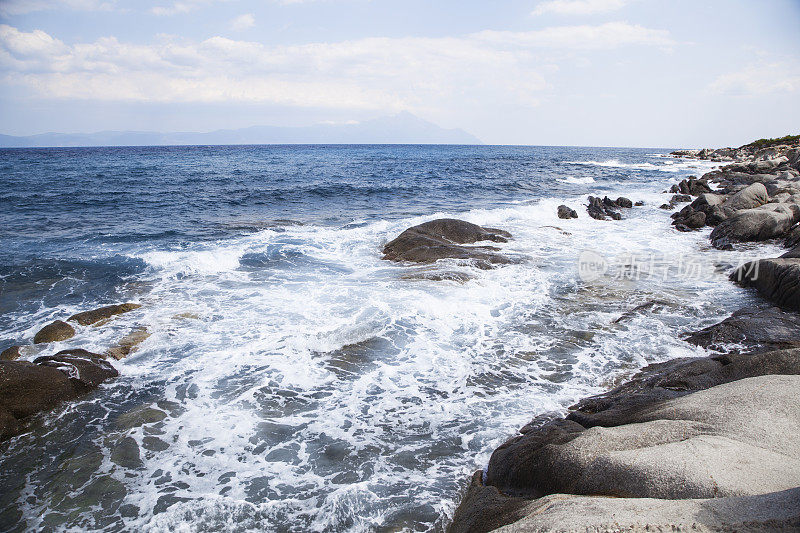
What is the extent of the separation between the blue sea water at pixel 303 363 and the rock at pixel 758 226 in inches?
57.6

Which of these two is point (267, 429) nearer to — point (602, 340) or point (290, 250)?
point (602, 340)

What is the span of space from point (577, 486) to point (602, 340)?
17.1ft

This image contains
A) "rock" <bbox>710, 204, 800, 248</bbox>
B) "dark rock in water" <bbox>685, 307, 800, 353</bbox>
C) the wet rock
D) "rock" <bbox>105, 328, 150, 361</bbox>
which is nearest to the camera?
the wet rock

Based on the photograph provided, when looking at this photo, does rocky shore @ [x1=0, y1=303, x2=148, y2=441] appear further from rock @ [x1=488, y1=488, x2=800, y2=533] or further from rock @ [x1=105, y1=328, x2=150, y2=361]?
rock @ [x1=488, y1=488, x2=800, y2=533]

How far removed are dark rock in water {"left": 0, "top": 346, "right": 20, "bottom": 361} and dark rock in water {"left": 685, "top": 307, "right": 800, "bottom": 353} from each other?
1229 cm

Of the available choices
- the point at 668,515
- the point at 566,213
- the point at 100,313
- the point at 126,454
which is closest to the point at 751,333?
the point at 668,515

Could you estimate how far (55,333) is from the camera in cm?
866

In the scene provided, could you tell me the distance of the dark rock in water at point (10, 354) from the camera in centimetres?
776

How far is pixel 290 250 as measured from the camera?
15.8 meters

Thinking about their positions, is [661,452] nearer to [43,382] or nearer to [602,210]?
[43,382]

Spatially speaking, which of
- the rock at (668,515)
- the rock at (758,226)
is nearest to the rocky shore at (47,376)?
the rock at (668,515)

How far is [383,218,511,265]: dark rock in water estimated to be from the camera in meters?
13.9

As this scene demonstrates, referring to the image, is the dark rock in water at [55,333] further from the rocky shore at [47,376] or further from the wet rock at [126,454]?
the wet rock at [126,454]

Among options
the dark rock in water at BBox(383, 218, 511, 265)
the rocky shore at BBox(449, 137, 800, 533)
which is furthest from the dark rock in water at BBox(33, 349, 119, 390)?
the dark rock in water at BBox(383, 218, 511, 265)
